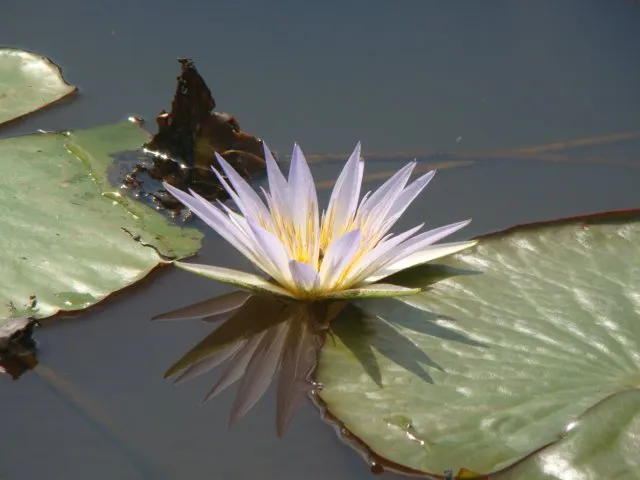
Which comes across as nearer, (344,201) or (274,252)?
(274,252)

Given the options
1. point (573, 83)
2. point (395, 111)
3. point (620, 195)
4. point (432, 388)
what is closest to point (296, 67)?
point (395, 111)

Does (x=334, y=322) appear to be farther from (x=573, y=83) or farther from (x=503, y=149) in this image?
(x=573, y=83)

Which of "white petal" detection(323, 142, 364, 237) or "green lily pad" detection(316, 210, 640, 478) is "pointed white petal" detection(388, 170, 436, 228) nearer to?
"white petal" detection(323, 142, 364, 237)

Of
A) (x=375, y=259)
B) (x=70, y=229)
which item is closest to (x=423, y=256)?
(x=375, y=259)

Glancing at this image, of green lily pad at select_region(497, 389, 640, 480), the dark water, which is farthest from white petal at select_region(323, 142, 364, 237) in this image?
green lily pad at select_region(497, 389, 640, 480)

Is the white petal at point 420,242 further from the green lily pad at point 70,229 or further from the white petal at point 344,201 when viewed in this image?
the green lily pad at point 70,229

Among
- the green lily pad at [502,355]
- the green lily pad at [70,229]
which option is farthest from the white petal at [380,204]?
the green lily pad at [70,229]

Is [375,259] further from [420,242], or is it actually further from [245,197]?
[245,197]
